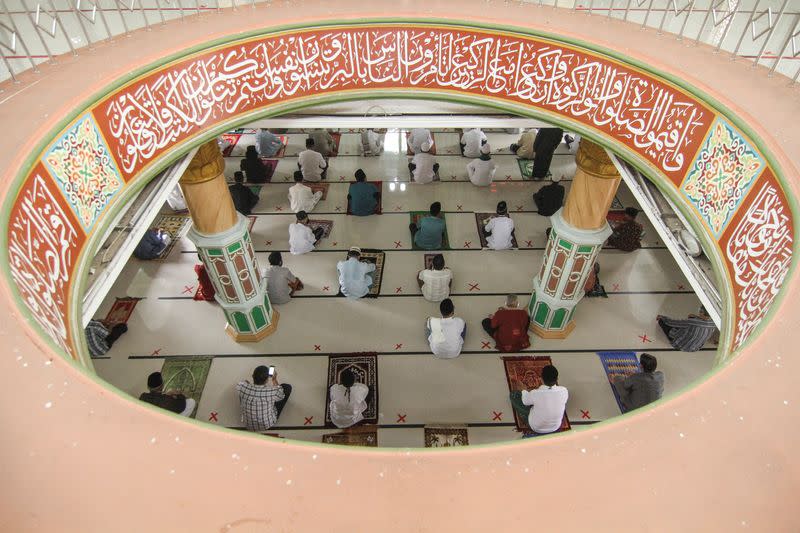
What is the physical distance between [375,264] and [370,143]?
8.85 ft

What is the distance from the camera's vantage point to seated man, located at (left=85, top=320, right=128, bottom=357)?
521cm

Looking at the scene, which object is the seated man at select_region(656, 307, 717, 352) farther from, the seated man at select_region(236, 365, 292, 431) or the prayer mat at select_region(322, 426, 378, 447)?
the seated man at select_region(236, 365, 292, 431)

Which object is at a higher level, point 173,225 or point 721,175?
point 721,175

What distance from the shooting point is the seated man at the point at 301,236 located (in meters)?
6.35

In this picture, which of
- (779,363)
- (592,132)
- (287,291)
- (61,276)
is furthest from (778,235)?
(287,291)

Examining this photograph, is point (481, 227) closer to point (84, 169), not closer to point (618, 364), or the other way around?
point (618, 364)

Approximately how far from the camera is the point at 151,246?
644 cm

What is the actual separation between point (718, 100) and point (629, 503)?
2720mm

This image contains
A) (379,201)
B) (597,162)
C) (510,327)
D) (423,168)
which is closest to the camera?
(597,162)

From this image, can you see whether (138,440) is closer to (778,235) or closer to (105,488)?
(105,488)

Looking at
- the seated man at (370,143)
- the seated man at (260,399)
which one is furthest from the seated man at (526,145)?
the seated man at (260,399)

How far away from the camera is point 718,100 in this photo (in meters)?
3.13

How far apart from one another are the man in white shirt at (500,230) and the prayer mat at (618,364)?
185 centimetres

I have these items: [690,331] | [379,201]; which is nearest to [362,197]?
[379,201]
